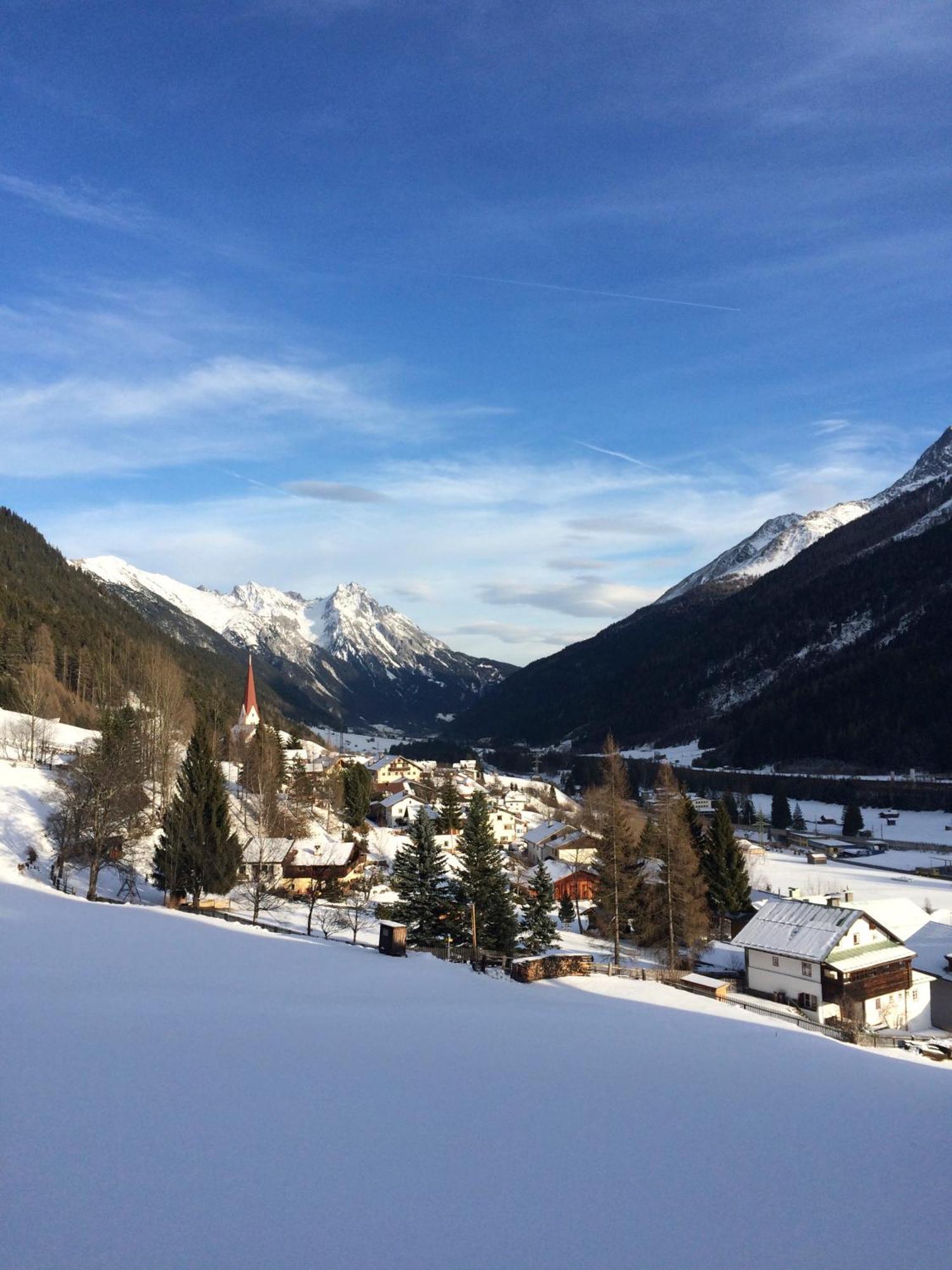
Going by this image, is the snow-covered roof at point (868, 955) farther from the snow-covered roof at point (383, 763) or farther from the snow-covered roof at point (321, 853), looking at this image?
the snow-covered roof at point (383, 763)

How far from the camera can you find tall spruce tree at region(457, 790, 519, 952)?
3042 centimetres

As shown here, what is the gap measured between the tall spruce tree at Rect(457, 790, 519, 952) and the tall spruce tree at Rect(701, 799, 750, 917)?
13.7 metres

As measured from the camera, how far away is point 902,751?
127 meters

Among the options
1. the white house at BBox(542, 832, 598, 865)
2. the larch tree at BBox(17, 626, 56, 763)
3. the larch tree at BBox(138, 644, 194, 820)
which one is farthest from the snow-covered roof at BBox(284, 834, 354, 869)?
the larch tree at BBox(17, 626, 56, 763)

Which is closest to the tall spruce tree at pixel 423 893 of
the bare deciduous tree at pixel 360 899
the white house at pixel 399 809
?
the bare deciduous tree at pixel 360 899

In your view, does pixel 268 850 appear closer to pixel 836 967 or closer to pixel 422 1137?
pixel 836 967

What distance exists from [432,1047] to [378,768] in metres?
92.8

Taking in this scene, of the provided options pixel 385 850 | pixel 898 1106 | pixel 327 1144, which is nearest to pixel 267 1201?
pixel 327 1144

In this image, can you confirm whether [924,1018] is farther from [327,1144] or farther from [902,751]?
[902,751]

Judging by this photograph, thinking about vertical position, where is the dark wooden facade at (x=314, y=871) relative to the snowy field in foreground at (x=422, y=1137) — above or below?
below

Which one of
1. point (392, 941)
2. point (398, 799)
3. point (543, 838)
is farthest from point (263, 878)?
point (398, 799)

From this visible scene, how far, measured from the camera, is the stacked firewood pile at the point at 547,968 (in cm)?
1933

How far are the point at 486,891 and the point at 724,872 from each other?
15977 millimetres

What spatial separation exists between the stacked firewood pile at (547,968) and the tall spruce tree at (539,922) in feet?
28.6
